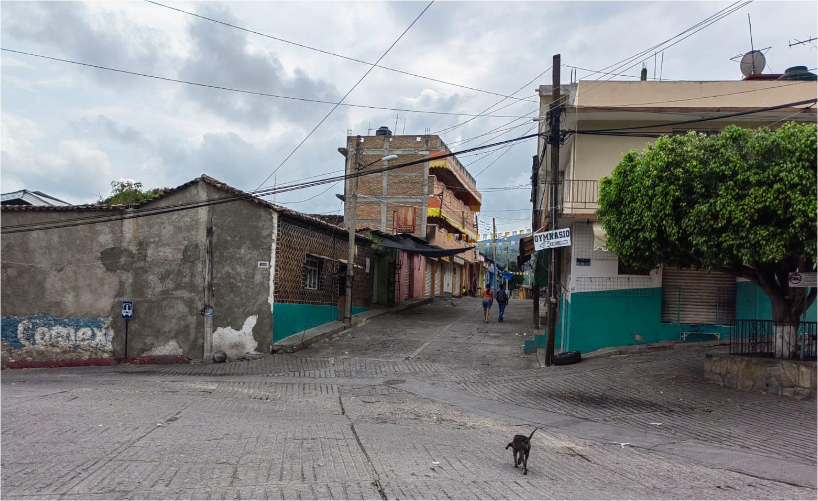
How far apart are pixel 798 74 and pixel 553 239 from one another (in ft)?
31.9

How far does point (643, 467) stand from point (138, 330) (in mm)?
15735

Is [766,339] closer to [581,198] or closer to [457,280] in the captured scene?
[581,198]

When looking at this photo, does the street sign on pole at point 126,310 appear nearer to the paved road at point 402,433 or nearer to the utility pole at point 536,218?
the paved road at point 402,433

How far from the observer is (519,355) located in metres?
18.3

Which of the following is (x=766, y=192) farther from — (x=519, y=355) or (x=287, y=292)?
(x=287, y=292)

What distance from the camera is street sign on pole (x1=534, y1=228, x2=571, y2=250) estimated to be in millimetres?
14344

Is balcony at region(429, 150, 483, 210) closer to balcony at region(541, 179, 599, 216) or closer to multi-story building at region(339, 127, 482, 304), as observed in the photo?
multi-story building at region(339, 127, 482, 304)

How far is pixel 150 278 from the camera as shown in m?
19.2

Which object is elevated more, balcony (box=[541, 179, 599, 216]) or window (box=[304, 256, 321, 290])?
balcony (box=[541, 179, 599, 216])

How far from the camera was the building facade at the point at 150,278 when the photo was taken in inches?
742

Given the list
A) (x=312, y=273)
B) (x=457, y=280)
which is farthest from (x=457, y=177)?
(x=312, y=273)

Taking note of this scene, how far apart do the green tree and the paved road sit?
7.88 ft

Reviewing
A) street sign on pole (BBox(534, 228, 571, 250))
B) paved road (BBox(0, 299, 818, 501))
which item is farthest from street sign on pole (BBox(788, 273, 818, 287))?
street sign on pole (BBox(534, 228, 571, 250))

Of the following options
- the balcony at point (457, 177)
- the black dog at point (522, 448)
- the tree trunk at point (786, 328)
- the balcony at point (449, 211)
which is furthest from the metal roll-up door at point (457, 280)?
the black dog at point (522, 448)
